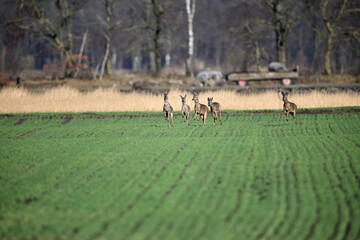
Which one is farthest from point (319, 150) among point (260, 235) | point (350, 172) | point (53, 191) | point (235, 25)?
point (235, 25)

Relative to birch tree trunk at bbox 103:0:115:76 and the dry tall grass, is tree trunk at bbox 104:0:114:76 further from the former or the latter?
the dry tall grass

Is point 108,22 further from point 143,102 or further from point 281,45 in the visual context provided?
point 143,102

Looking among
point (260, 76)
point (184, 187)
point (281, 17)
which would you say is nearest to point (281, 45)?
point (281, 17)

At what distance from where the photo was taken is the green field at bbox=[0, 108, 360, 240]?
15.5ft

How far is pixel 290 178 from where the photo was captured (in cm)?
643

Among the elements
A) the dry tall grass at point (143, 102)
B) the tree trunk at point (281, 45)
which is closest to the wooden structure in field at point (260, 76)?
the tree trunk at point (281, 45)

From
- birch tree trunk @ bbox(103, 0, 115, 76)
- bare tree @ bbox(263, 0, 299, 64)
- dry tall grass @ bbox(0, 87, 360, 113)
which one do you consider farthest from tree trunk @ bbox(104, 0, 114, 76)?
dry tall grass @ bbox(0, 87, 360, 113)

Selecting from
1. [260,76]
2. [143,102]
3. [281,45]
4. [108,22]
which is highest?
[108,22]

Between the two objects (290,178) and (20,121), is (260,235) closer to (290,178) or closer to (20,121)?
(290,178)

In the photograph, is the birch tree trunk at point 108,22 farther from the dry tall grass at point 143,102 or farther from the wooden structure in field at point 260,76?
the dry tall grass at point 143,102

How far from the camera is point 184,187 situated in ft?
19.9

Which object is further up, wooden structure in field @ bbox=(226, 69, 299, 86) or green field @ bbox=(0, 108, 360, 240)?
wooden structure in field @ bbox=(226, 69, 299, 86)

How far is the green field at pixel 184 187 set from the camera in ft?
15.5

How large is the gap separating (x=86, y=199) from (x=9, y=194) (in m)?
1.13
